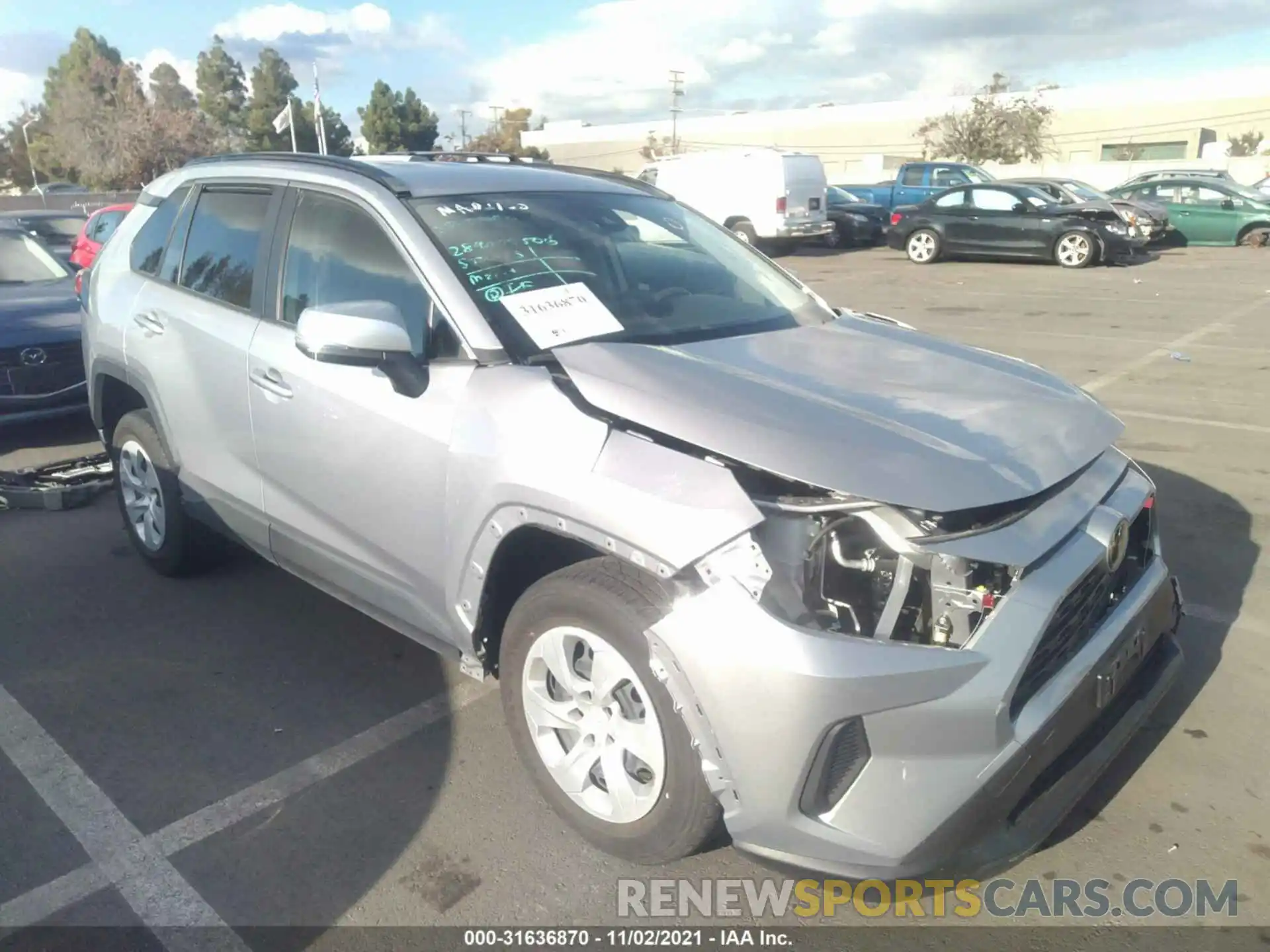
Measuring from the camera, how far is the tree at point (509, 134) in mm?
79688

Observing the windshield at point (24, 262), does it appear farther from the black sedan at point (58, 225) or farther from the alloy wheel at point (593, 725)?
the alloy wheel at point (593, 725)

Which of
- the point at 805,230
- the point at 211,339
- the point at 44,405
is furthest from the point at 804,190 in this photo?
the point at 211,339

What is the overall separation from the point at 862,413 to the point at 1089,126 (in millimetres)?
69780

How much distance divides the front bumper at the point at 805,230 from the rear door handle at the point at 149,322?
1784 centimetres

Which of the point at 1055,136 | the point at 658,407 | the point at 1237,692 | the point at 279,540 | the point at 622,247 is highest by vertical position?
the point at 1055,136

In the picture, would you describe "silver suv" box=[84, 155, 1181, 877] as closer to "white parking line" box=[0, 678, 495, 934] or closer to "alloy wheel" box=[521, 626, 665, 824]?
"alloy wheel" box=[521, 626, 665, 824]

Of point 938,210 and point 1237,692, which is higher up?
point 938,210

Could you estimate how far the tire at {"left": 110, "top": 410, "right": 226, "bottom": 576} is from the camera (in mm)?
4434

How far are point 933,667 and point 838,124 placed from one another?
75.7 m

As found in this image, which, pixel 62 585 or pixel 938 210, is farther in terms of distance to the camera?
pixel 938 210

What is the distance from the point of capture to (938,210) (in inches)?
779

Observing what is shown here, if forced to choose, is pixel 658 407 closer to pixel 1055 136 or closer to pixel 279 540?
pixel 279 540

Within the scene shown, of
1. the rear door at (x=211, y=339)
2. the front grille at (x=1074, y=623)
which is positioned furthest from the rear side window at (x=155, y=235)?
the front grille at (x=1074, y=623)

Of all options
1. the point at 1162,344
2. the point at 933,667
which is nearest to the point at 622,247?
the point at 933,667
